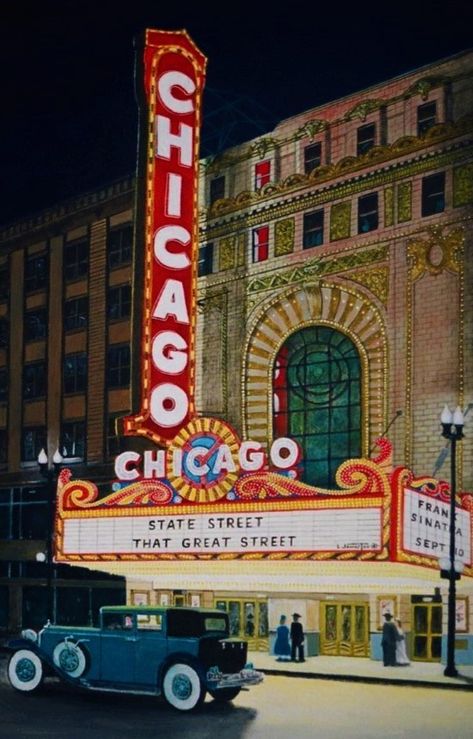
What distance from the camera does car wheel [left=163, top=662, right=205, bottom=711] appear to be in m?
14.5

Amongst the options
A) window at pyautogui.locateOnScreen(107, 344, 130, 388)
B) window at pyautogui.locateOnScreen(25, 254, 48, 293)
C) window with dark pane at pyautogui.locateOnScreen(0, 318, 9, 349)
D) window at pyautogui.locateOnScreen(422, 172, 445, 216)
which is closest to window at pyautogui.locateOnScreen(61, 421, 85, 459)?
window at pyautogui.locateOnScreen(107, 344, 130, 388)

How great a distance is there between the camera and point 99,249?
23.8 metres

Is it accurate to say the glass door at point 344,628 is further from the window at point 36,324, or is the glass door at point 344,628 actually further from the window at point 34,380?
the window at point 36,324

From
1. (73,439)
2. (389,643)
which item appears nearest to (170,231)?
(73,439)

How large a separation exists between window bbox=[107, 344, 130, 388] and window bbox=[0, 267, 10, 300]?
3.04 meters

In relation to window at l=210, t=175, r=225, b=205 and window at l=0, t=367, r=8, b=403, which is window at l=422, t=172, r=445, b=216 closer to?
window at l=210, t=175, r=225, b=205

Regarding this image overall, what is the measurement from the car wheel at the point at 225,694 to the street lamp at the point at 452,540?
12.1 feet

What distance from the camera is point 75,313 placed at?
2392 centimetres

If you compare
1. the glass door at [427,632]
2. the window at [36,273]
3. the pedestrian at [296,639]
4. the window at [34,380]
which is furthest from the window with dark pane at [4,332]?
the glass door at [427,632]

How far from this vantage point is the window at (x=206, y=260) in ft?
70.8

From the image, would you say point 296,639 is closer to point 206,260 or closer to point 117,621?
point 117,621

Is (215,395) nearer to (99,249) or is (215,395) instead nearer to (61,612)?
(99,249)

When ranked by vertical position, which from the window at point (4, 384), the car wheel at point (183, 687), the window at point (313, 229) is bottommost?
the car wheel at point (183, 687)

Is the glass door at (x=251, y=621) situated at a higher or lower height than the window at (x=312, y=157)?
lower
